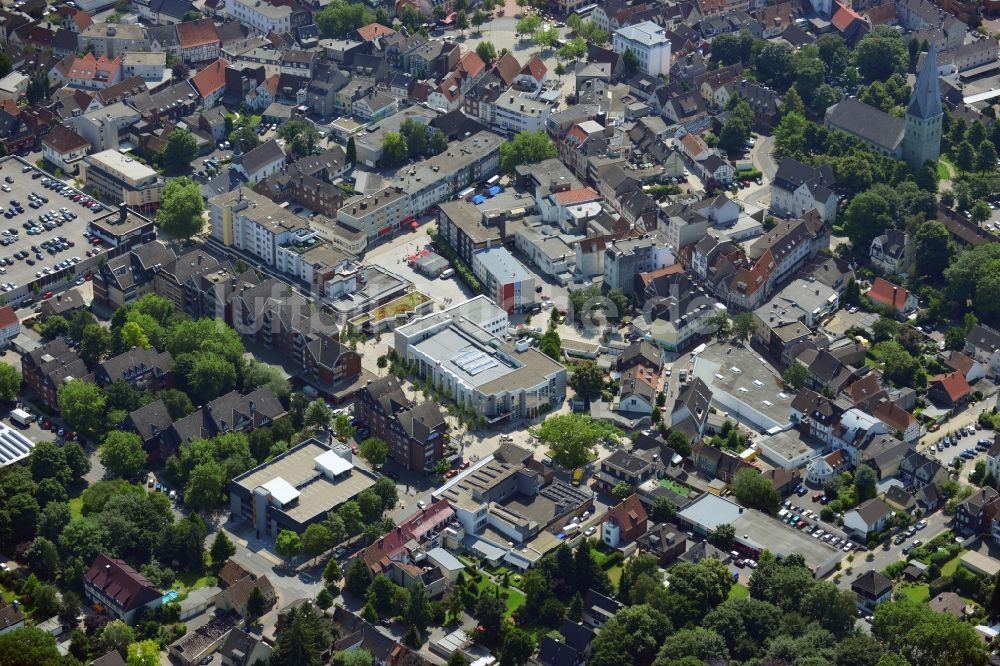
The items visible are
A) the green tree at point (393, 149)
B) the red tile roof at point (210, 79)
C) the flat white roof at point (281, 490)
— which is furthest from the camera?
the red tile roof at point (210, 79)

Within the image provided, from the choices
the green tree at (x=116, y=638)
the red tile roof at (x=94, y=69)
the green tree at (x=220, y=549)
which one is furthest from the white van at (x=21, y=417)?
the red tile roof at (x=94, y=69)

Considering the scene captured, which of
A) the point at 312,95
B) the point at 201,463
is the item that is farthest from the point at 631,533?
the point at 312,95

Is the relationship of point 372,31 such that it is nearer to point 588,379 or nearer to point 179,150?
point 179,150

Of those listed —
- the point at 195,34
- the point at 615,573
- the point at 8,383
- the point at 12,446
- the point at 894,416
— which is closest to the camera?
the point at 615,573

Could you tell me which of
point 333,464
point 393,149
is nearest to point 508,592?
point 333,464

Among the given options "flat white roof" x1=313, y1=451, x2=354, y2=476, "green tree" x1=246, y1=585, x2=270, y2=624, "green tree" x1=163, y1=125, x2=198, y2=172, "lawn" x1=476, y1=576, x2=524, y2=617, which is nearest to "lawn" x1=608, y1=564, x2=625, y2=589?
"lawn" x1=476, y1=576, x2=524, y2=617

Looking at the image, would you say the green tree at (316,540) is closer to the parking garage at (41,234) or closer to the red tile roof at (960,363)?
the parking garage at (41,234)

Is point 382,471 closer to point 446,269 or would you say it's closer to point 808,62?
point 446,269

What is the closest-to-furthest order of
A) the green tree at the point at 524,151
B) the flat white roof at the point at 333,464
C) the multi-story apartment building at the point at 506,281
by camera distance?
the flat white roof at the point at 333,464, the multi-story apartment building at the point at 506,281, the green tree at the point at 524,151
